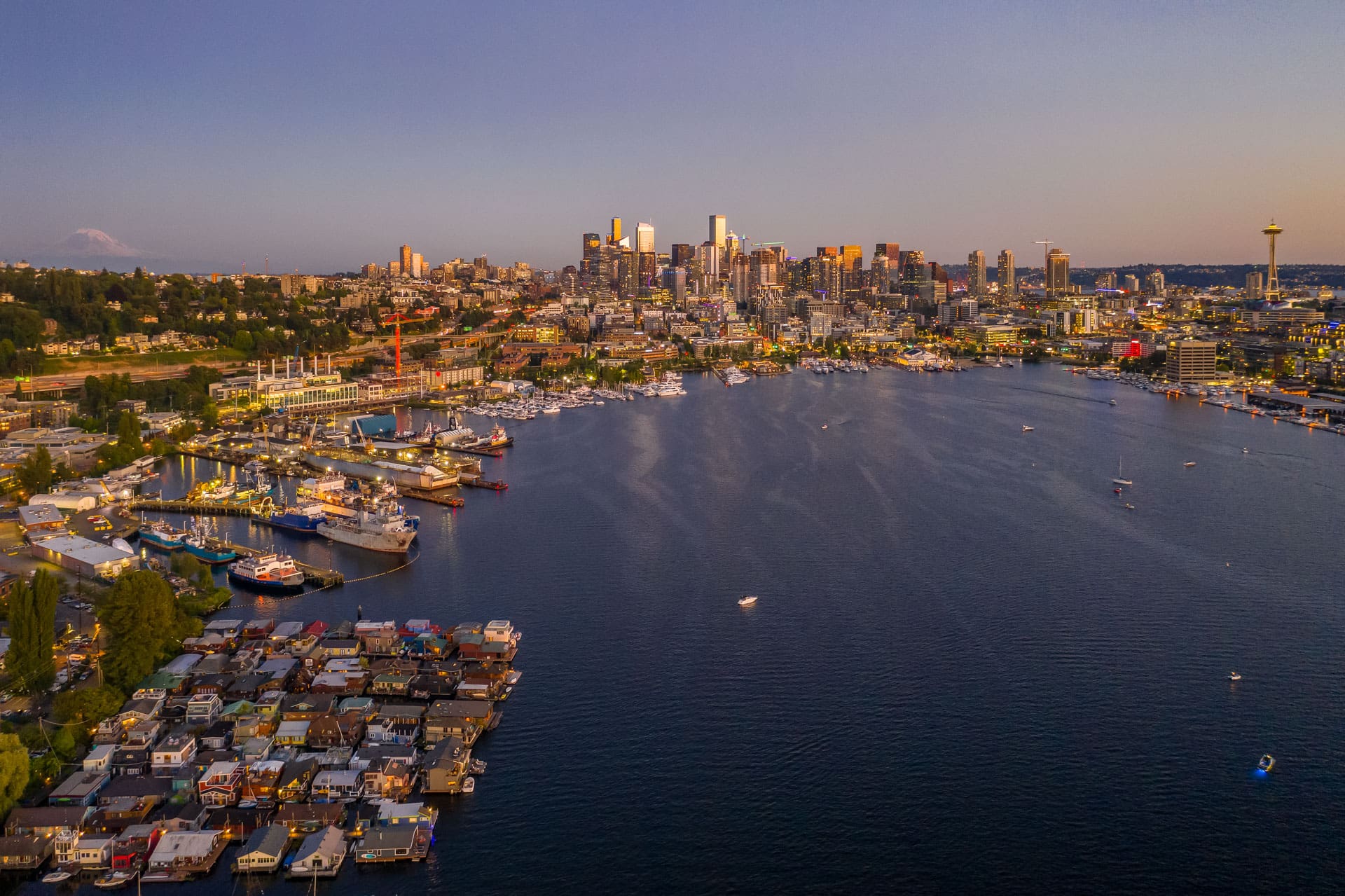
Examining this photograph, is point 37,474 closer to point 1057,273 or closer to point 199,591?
point 199,591

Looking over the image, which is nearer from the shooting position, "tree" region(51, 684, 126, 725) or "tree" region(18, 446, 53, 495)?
"tree" region(51, 684, 126, 725)

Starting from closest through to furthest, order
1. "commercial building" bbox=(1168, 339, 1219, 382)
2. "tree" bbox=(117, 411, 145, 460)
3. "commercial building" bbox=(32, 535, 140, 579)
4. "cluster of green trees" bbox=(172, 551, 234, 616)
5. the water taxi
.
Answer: "cluster of green trees" bbox=(172, 551, 234, 616)
"commercial building" bbox=(32, 535, 140, 579)
the water taxi
"tree" bbox=(117, 411, 145, 460)
"commercial building" bbox=(1168, 339, 1219, 382)

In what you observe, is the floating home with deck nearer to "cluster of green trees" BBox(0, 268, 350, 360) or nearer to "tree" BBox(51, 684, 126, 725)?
"tree" BBox(51, 684, 126, 725)

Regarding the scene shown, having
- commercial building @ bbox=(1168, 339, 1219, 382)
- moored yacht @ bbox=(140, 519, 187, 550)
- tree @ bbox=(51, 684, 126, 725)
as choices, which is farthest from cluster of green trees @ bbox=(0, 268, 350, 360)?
commercial building @ bbox=(1168, 339, 1219, 382)

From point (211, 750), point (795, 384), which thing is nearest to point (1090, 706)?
point (211, 750)

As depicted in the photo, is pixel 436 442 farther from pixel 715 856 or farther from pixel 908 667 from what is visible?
pixel 715 856

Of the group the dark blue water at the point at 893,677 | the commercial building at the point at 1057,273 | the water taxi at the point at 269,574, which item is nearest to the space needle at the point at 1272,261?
the commercial building at the point at 1057,273
